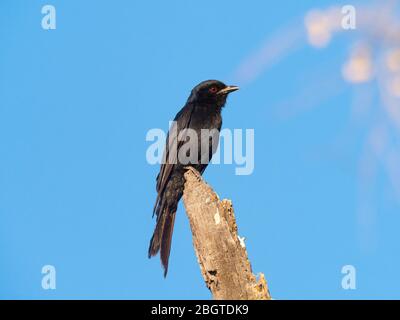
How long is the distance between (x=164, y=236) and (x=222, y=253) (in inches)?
93.3

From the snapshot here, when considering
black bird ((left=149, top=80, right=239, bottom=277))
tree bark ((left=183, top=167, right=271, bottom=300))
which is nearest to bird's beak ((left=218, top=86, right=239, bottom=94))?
black bird ((left=149, top=80, right=239, bottom=277))

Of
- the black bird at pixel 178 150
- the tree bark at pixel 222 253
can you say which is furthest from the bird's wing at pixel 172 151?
the tree bark at pixel 222 253

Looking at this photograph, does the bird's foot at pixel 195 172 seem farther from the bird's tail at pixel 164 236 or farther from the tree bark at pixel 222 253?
the tree bark at pixel 222 253

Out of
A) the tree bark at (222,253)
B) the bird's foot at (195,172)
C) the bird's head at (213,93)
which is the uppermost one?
the bird's head at (213,93)

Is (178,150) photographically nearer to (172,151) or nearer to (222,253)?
(172,151)

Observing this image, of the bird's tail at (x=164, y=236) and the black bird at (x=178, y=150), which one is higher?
the black bird at (x=178, y=150)

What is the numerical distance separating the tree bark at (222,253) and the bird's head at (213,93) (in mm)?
3133

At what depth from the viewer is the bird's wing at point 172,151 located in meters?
9.08

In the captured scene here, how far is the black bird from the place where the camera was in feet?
28.8

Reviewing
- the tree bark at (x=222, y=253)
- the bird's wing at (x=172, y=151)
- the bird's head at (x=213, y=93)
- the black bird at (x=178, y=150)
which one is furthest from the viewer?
the bird's head at (x=213, y=93)

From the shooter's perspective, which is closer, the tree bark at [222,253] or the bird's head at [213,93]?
the tree bark at [222,253]

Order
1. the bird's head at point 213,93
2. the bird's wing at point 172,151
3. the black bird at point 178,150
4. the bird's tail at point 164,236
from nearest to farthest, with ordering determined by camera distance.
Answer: the bird's tail at point 164,236 < the black bird at point 178,150 < the bird's wing at point 172,151 < the bird's head at point 213,93
